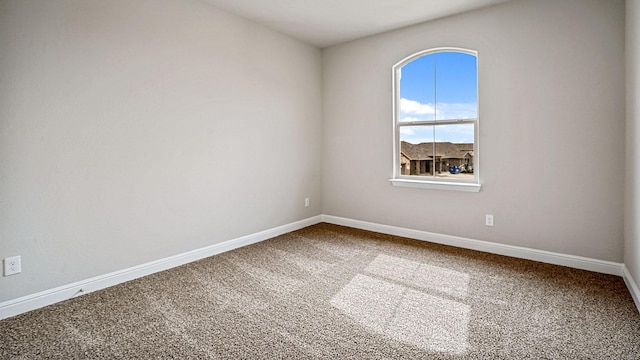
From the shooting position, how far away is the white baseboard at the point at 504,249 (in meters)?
2.77

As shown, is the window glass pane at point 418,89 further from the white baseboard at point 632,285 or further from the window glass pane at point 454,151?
the white baseboard at point 632,285

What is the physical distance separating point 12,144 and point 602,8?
4.58m

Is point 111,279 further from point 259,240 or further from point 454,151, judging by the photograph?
point 454,151

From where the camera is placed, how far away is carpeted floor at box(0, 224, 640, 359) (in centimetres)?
174

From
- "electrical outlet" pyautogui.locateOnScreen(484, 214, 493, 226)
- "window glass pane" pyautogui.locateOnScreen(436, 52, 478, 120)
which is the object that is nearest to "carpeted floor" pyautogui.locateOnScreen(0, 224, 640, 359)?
"electrical outlet" pyautogui.locateOnScreen(484, 214, 493, 226)

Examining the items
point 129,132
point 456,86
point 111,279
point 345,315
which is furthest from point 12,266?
point 456,86

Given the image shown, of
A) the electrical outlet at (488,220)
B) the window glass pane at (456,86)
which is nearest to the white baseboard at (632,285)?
the electrical outlet at (488,220)

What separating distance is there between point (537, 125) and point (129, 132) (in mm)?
3651

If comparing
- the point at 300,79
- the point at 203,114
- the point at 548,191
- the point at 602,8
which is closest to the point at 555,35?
the point at 602,8

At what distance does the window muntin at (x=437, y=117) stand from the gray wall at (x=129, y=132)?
5.05ft

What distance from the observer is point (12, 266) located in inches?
82.9

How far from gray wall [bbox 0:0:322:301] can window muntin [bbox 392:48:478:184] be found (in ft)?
5.05

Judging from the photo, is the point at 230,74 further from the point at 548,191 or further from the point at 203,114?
the point at 548,191

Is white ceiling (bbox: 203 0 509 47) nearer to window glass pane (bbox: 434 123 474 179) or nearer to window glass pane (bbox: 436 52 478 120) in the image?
window glass pane (bbox: 436 52 478 120)
